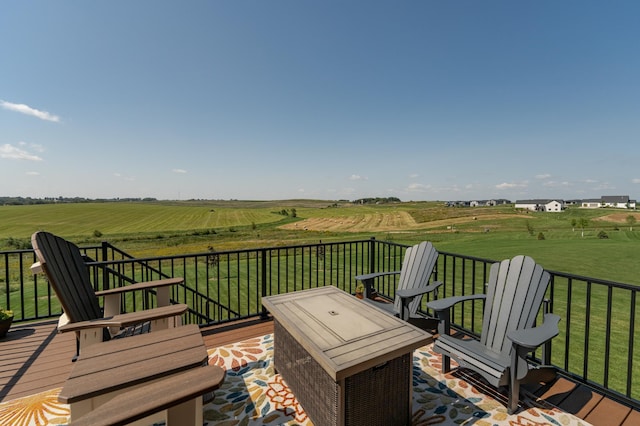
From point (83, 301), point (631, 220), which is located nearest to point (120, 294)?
point (83, 301)

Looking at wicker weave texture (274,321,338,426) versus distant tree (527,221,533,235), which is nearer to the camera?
wicker weave texture (274,321,338,426)

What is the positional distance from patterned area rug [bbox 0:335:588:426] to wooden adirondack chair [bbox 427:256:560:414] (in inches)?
6.5

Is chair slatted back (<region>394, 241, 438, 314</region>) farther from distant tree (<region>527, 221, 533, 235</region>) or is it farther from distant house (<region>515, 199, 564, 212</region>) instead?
distant house (<region>515, 199, 564, 212</region>)

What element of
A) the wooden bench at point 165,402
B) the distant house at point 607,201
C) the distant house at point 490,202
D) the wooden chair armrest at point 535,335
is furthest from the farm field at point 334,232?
the distant house at point 490,202

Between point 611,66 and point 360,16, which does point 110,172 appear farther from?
point 611,66

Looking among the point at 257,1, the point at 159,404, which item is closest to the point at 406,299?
the point at 159,404

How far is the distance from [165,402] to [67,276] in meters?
1.98

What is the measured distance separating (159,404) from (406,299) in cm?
237

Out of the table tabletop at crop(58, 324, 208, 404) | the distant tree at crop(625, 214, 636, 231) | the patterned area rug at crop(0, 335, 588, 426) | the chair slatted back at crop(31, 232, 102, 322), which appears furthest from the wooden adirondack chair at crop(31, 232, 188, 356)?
the distant tree at crop(625, 214, 636, 231)

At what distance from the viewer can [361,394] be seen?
1591mm

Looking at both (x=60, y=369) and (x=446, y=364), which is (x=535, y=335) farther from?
(x=60, y=369)

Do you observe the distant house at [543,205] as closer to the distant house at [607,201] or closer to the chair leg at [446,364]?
the distant house at [607,201]

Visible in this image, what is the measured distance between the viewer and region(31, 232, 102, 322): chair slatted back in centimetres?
188

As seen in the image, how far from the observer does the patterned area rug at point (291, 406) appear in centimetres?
189
